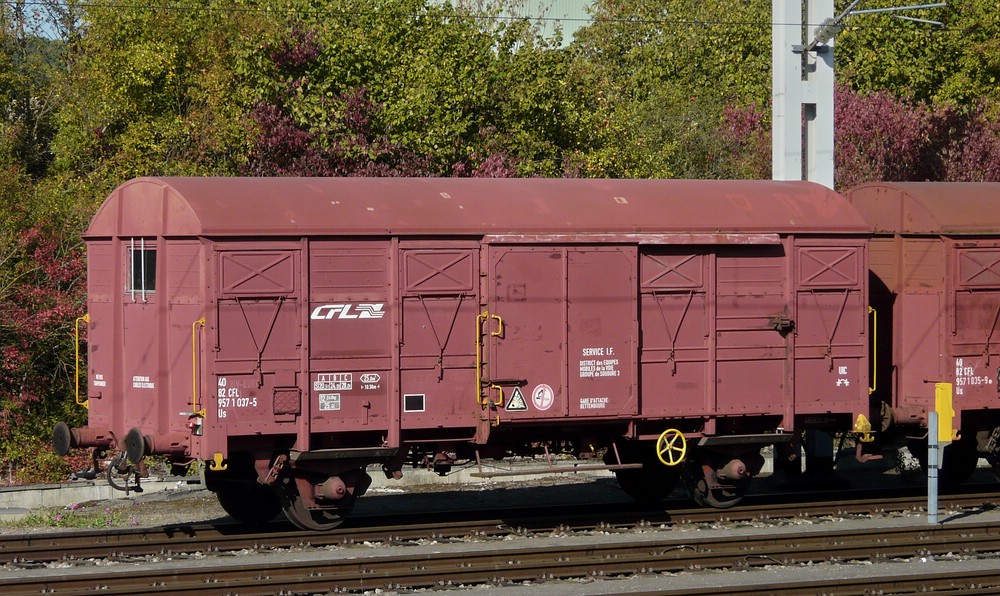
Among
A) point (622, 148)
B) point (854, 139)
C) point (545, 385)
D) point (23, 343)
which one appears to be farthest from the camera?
point (854, 139)

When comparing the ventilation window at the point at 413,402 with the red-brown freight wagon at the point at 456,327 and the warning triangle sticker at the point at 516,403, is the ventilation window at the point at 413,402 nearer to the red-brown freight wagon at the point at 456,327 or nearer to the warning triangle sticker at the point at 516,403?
the red-brown freight wagon at the point at 456,327

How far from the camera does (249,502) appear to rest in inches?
571

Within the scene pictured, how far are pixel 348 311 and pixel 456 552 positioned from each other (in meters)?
2.82

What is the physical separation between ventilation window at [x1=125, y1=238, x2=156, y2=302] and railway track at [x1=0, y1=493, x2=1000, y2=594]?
105 inches

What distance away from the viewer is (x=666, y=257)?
14.2 metres

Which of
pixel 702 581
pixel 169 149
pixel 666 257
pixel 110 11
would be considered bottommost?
pixel 702 581

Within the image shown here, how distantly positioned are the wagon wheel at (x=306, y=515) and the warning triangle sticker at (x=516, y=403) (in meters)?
2.06

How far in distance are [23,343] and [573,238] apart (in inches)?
439

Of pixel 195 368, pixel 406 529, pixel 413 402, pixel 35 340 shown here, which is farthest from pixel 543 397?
pixel 35 340

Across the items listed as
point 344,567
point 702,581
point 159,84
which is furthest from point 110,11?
point 702,581

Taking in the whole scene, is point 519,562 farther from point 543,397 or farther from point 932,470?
point 932,470

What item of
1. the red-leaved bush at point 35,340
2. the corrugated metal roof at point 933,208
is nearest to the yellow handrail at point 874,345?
the corrugated metal roof at point 933,208

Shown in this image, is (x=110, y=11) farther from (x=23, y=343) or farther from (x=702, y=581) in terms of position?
(x=702, y=581)

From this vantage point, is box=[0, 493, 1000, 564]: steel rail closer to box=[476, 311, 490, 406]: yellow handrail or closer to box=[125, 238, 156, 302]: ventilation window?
box=[476, 311, 490, 406]: yellow handrail
